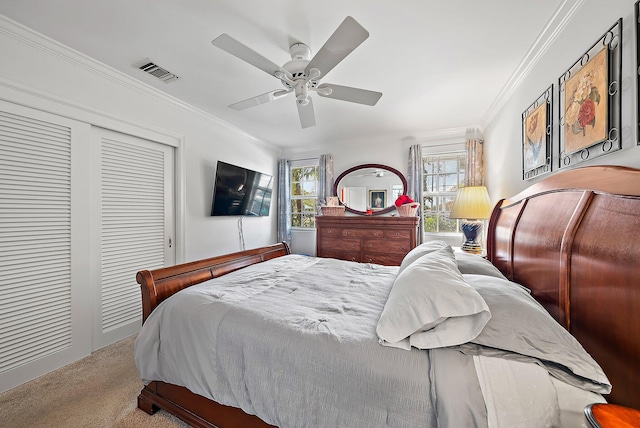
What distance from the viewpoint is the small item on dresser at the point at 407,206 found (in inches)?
147

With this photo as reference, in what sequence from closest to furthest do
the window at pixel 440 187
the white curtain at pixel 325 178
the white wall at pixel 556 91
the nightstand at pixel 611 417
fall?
the nightstand at pixel 611 417 < the white wall at pixel 556 91 < the window at pixel 440 187 < the white curtain at pixel 325 178

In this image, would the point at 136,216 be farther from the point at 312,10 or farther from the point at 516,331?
the point at 516,331

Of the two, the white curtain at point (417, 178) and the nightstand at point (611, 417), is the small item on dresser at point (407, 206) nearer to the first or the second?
the white curtain at point (417, 178)

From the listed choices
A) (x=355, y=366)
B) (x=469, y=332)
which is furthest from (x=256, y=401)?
(x=469, y=332)

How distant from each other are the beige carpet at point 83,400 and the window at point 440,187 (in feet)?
13.2

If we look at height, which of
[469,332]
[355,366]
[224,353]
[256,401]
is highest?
[469,332]

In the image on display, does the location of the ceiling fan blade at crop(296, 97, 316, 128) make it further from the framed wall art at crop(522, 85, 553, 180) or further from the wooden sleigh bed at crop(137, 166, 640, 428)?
the framed wall art at crop(522, 85, 553, 180)

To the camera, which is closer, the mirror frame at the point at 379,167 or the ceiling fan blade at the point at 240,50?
the ceiling fan blade at the point at 240,50

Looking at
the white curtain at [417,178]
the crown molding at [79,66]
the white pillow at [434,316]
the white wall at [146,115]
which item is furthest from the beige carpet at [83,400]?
the white curtain at [417,178]

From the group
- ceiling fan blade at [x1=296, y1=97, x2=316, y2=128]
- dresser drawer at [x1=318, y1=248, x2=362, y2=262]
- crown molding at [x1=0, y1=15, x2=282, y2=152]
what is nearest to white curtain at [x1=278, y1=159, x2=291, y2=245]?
dresser drawer at [x1=318, y1=248, x2=362, y2=262]

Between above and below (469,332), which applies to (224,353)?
below

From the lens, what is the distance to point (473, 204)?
2.88m

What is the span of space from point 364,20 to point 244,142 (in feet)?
9.81

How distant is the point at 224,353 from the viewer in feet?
4.09
